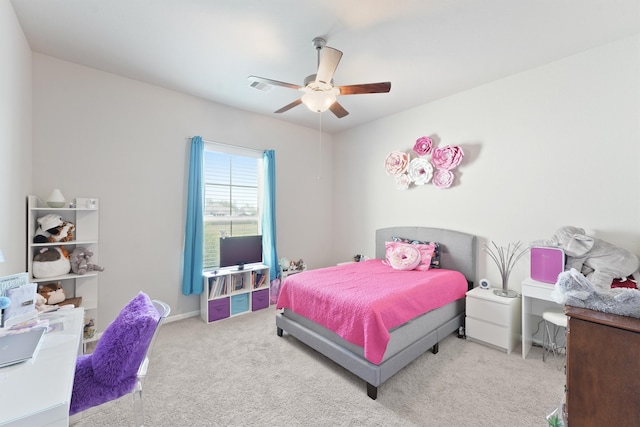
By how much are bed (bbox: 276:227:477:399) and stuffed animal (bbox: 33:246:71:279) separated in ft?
6.59

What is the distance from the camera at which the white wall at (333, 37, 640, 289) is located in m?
2.33

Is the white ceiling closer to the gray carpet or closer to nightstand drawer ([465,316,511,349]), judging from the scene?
nightstand drawer ([465,316,511,349])

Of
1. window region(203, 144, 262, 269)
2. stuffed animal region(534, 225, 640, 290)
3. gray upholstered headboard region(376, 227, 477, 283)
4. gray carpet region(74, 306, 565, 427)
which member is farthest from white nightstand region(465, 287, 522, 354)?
window region(203, 144, 262, 269)

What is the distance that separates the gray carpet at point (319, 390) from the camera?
1786 mm

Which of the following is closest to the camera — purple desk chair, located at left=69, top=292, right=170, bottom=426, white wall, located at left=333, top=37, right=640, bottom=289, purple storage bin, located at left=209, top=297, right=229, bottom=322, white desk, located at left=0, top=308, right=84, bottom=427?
white desk, located at left=0, top=308, right=84, bottom=427

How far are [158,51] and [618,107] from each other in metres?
4.14

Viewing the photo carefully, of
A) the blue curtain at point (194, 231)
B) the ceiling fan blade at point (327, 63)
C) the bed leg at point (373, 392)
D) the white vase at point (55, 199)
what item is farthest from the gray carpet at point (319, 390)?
the ceiling fan blade at point (327, 63)

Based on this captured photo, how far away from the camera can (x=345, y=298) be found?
2.27 m

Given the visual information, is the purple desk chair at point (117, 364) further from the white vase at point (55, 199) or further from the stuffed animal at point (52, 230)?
the white vase at point (55, 199)

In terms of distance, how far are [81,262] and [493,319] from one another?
4018 mm

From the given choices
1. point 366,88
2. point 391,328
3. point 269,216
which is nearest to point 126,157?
point 269,216

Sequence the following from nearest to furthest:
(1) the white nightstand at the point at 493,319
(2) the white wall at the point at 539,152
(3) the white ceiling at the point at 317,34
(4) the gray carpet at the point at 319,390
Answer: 1. (4) the gray carpet at the point at 319,390
2. (3) the white ceiling at the point at 317,34
3. (2) the white wall at the point at 539,152
4. (1) the white nightstand at the point at 493,319

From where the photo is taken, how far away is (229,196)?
3871 mm

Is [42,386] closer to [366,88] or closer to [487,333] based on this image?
[366,88]
